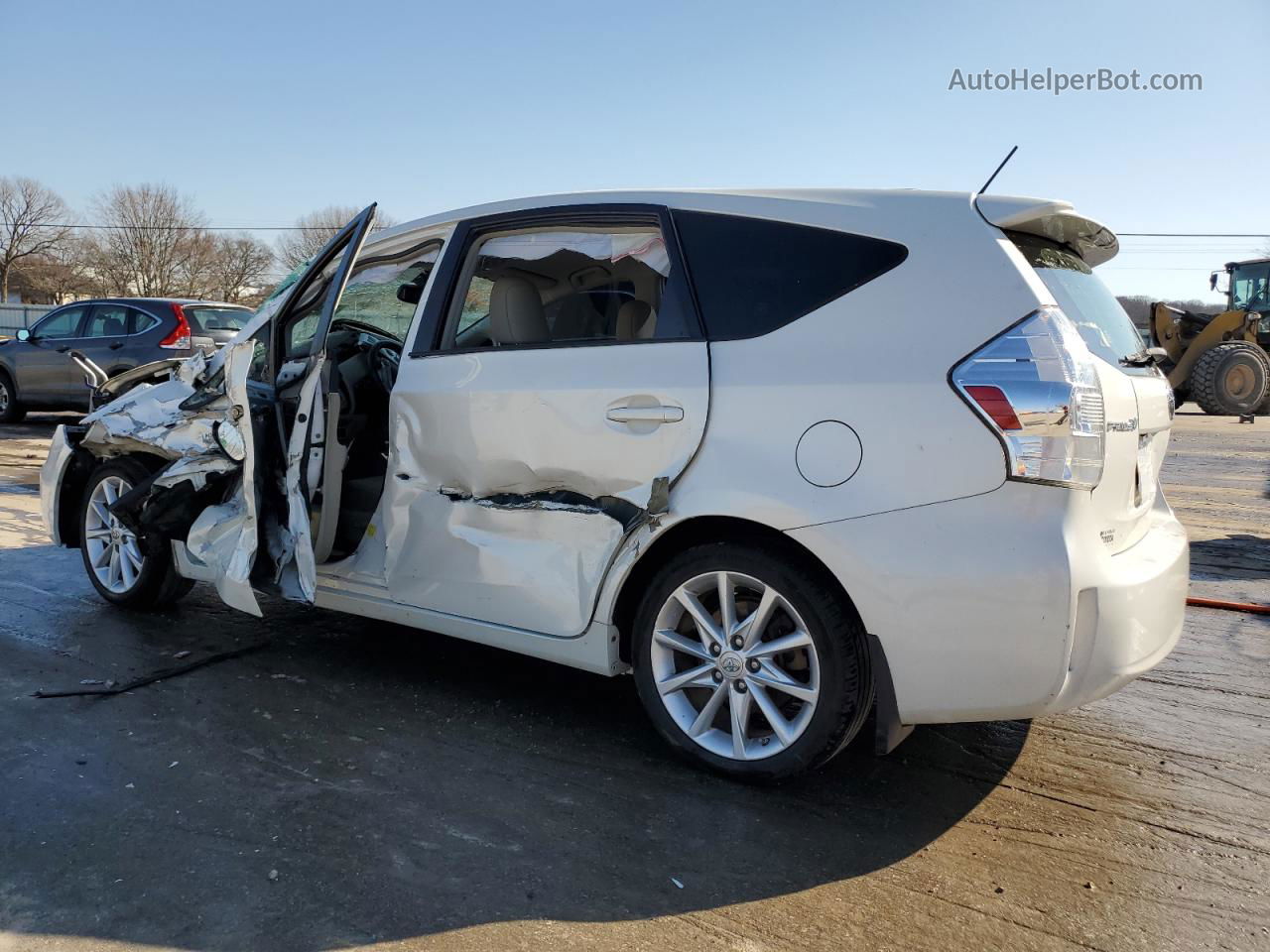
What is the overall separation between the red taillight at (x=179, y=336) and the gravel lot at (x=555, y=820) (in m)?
8.21

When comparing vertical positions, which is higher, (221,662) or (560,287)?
(560,287)

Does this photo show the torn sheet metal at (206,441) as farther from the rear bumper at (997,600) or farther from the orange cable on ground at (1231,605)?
the orange cable on ground at (1231,605)

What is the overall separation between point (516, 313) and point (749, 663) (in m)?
1.58

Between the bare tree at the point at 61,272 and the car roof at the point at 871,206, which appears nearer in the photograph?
the car roof at the point at 871,206

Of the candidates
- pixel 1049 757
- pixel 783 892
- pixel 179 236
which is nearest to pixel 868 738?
pixel 1049 757

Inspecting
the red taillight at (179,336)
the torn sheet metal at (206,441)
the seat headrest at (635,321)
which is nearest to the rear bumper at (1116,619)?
the seat headrest at (635,321)

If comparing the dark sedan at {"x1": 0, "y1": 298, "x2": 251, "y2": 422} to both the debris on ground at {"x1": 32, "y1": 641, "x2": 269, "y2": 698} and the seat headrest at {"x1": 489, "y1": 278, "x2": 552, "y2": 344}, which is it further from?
the seat headrest at {"x1": 489, "y1": 278, "x2": 552, "y2": 344}

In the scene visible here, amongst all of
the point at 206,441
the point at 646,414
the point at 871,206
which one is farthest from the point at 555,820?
the point at 206,441

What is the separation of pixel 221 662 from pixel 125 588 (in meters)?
1.01

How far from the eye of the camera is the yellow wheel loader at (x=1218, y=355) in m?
15.6

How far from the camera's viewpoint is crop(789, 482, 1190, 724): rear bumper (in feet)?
8.38

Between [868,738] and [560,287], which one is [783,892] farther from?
[560,287]

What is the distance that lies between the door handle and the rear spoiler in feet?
3.55

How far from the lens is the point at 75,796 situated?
9.80 feet
